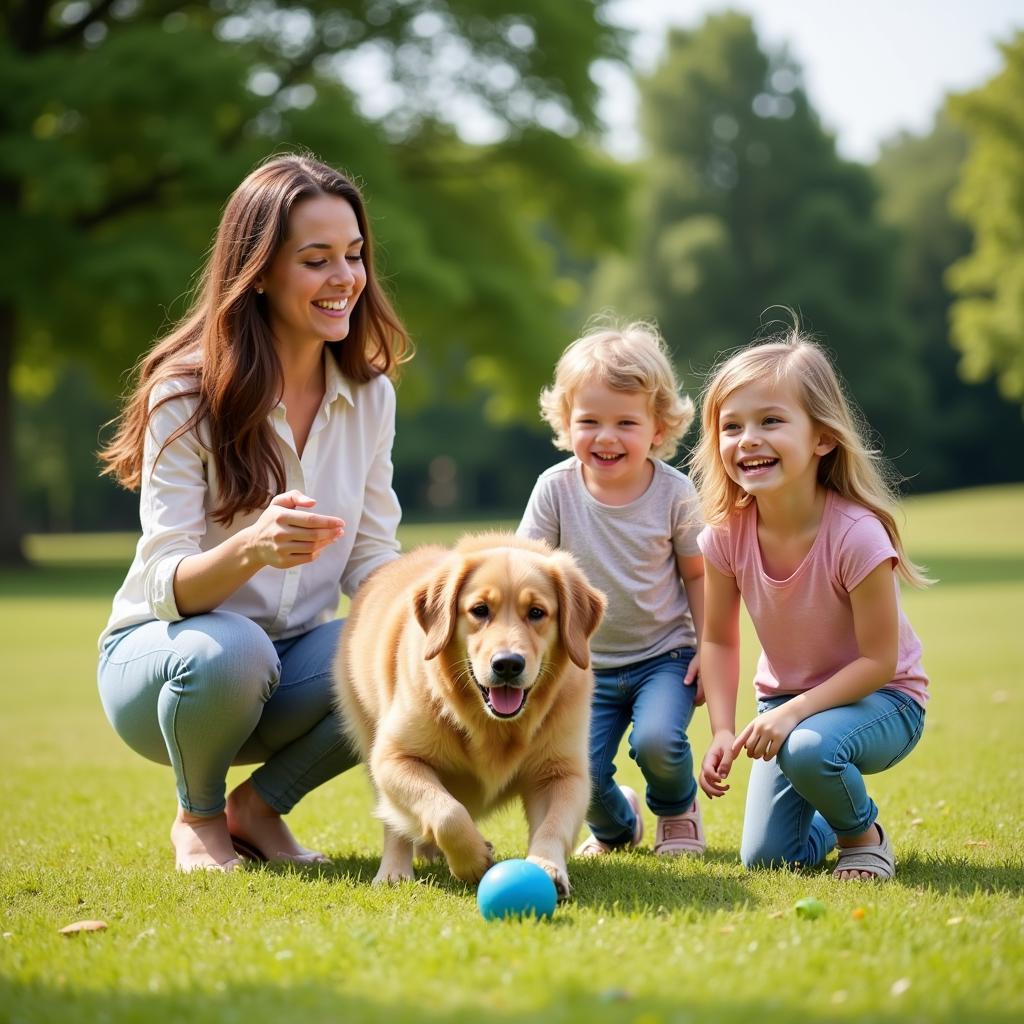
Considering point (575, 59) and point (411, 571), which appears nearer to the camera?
point (411, 571)

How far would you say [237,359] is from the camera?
15.3ft

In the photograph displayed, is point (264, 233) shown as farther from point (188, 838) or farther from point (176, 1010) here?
point (176, 1010)

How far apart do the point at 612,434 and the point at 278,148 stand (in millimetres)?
17765

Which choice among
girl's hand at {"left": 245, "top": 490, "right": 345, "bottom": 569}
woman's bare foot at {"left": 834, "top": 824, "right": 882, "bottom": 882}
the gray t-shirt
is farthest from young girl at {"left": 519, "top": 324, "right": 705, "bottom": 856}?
girl's hand at {"left": 245, "top": 490, "right": 345, "bottom": 569}

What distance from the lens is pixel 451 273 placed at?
23328mm

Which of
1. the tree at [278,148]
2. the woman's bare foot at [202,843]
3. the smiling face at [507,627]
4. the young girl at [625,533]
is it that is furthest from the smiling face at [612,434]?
the tree at [278,148]

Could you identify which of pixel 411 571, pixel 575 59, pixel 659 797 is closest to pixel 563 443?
pixel 411 571

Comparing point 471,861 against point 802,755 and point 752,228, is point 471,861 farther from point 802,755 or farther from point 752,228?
point 752,228

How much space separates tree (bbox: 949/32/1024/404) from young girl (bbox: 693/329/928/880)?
3312 cm

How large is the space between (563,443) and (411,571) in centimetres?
108

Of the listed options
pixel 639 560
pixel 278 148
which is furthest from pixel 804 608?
pixel 278 148

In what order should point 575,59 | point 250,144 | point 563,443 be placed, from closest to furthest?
point 563,443
point 250,144
point 575,59

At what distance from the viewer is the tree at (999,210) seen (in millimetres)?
35375

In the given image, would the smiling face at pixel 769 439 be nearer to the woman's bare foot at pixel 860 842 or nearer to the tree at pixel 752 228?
the woman's bare foot at pixel 860 842
